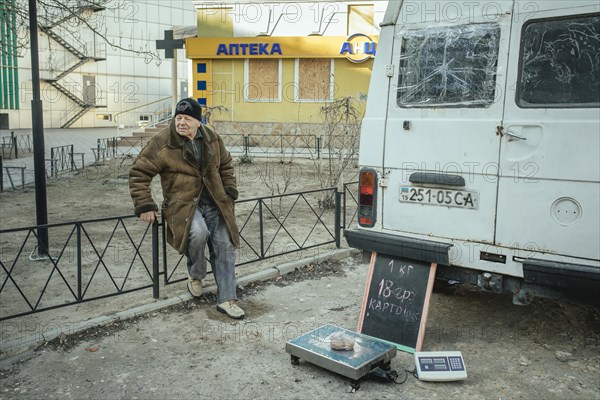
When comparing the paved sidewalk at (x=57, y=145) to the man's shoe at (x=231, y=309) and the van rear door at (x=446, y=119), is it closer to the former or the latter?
the man's shoe at (x=231, y=309)

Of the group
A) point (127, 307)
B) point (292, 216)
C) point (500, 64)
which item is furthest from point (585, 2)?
point (292, 216)

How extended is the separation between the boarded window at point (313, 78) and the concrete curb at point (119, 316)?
59.9 ft

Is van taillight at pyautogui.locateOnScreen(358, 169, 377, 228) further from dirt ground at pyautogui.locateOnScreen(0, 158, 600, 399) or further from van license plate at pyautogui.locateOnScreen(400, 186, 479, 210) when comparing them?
dirt ground at pyautogui.locateOnScreen(0, 158, 600, 399)

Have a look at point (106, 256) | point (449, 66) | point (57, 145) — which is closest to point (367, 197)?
point (449, 66)

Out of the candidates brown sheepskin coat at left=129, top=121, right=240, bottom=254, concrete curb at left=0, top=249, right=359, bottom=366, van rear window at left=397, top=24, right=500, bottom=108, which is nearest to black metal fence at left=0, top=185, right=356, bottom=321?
concrete curb at left=0, top=249, right=359, bottom=366

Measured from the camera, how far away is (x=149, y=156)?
5.15 meters

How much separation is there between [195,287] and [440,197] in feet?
8.38

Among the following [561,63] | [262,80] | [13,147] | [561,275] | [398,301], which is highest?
[262,80]

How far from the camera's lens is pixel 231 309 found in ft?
17.6

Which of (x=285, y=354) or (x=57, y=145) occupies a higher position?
(x=57, y=145)

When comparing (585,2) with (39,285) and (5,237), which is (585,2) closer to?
(39,285)

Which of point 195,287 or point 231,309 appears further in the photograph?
point 195,287

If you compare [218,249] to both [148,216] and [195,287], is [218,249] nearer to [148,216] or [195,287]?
[195,287]

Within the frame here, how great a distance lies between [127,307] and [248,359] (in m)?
1.65
